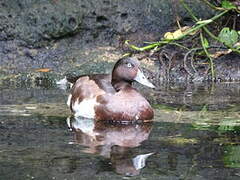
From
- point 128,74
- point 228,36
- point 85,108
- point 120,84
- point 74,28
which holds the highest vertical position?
point 74,28

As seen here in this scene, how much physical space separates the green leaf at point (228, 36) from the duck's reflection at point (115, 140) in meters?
3.19

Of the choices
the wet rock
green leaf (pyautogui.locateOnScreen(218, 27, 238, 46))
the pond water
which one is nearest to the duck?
the pond water

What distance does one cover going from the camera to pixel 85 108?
792cm

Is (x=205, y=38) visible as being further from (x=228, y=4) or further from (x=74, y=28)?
(x=74, y=28)

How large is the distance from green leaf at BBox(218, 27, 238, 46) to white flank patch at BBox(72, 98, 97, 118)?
3158 millimetres

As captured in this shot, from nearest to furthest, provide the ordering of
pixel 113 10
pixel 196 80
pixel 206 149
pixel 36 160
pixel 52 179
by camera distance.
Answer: pixel 52 179 → pixel 36 160 → pixel 206 149 → pixel 196 80 → pixel 113 10

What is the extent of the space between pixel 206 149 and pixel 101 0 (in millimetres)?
5355

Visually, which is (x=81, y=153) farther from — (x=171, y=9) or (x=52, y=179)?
(x=171, y=9)

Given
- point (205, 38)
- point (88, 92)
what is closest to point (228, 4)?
point (205, 38)

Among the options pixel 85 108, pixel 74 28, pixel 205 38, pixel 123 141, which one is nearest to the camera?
pixel 123 141

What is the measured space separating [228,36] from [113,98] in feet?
10.6

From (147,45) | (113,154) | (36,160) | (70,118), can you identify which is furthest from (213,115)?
(147,45)

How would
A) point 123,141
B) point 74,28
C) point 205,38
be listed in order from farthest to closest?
point 74,28
point 205,38
point 123,141

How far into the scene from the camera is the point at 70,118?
7965mm
